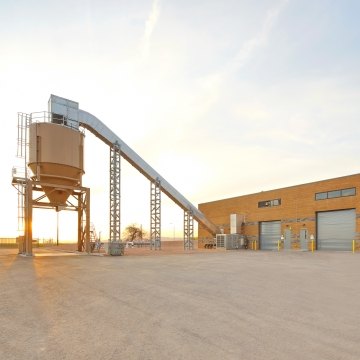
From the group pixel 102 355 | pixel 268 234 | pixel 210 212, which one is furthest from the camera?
pixel 210 212

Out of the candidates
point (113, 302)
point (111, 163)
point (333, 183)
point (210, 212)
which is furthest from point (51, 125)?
point (210, 212)

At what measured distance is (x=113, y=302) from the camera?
750 cm

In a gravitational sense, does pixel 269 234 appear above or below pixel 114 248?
below

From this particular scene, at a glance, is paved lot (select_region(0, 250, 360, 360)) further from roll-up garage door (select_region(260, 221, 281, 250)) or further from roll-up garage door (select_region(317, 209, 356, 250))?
roll-up garage door (select_region(260, 221, 281, 250))

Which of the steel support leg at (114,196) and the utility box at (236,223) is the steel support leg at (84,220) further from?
the utility box at (236,223)

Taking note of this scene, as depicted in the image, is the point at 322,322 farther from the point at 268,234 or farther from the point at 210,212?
the point at 210,212

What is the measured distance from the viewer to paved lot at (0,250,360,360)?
4590 mm

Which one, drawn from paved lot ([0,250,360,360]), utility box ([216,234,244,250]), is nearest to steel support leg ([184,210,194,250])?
utility box ([216,234,244,250])

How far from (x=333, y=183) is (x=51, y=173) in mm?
26072

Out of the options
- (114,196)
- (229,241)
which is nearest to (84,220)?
(114,196)

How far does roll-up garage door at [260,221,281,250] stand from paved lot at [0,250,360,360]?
3007 cm

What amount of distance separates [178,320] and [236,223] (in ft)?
128

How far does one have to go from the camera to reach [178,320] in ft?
19.9

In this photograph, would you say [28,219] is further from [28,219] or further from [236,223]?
[236,223]
